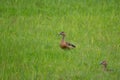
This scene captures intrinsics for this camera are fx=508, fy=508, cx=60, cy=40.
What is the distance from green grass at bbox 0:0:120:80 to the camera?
13.0 m

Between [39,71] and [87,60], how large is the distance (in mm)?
1782

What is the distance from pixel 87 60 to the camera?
14.1 metres

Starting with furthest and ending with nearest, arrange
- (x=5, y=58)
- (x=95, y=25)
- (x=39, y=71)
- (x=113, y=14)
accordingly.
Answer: (x=113, y=14)
(x=95, y=25)
(x=5, y=58)
(x=39, y=71)

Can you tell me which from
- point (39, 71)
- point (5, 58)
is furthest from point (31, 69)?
point (5, 58)

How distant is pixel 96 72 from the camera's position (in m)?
13.2

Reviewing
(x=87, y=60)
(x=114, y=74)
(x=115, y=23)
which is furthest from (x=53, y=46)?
(x=115, y=23)

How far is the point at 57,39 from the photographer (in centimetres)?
1633

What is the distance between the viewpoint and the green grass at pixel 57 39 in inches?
514

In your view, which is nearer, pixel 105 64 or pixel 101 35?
pixel 105 64

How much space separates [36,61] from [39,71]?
842 millimetres

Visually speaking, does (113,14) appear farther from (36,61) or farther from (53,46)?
(36,61)

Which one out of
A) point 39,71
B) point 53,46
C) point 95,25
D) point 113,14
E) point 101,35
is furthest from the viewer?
point 113,14

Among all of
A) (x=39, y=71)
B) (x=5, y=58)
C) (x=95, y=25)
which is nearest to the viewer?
(x=39, y=71)

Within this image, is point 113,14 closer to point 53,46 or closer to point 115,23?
point 115,23
